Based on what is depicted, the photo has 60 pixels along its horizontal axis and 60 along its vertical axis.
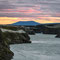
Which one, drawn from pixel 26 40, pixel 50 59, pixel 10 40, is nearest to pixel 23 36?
pixel 26 40

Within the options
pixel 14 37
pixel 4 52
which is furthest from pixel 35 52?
pixel 14 37

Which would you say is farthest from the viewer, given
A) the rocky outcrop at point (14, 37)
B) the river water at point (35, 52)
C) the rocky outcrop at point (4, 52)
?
the rocky outcrop at point (14, 37)

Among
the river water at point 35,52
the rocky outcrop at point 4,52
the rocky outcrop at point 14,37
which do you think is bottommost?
the rocky outcrop at point 14,37

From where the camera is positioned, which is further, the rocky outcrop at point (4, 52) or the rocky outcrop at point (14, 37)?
the rocky outcrop at point (14, 37)

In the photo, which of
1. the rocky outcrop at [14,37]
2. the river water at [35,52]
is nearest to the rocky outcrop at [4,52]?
the river water at [35,52]

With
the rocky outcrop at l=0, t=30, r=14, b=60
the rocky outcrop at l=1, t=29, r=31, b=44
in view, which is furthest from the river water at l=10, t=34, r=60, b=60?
the rocky outcrop at l=1, t=29, r=31, b=44

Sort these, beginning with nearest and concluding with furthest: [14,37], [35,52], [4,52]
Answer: [4,52] < [35,52] < [14,37]

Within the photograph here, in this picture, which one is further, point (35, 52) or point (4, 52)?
point (35, 52)

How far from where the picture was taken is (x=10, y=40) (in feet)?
254

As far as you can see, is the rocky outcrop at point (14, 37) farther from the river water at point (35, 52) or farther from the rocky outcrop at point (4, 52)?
the rocky outcrop at point (4, 52)

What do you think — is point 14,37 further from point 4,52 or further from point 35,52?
point 4,52

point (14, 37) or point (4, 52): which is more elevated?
point (4, 52)

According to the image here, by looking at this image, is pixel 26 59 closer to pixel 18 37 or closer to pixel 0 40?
pixel 0 40

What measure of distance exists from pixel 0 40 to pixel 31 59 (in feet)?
20.4
